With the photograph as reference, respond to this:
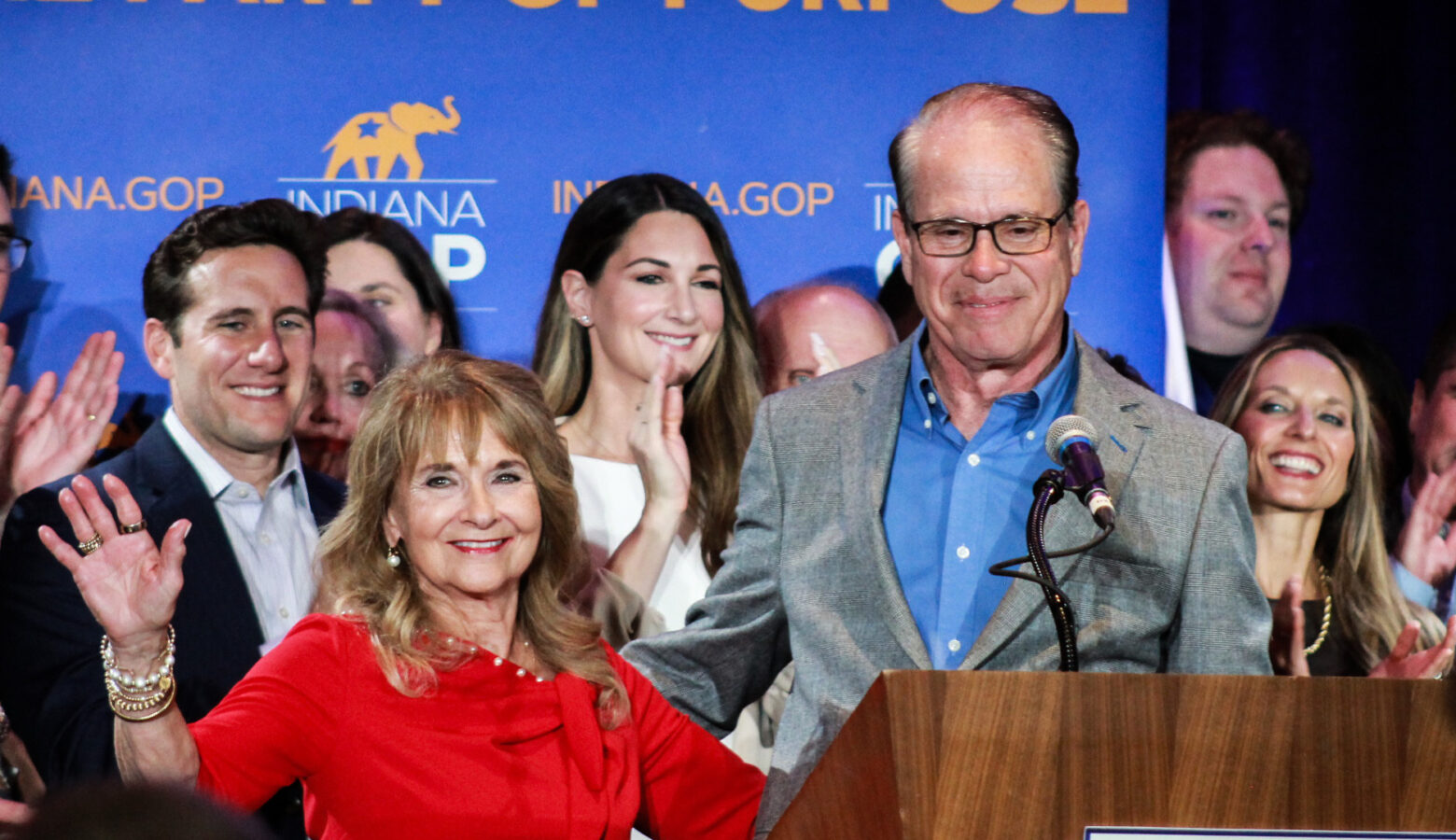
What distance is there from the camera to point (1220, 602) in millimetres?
2525

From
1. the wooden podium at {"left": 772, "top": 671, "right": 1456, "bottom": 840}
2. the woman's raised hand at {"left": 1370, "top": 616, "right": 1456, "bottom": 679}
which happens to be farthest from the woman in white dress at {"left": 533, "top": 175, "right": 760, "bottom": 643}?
the wooden podium at {"left": 772, "top": 671, "right": 1456, "bottom": 840}

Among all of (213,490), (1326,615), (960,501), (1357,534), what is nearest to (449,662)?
(960,501)

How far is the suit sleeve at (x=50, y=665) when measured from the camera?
13.1 feet

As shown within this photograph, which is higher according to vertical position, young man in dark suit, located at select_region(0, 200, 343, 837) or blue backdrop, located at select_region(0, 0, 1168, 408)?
blue backdrop, located at select_region(0, 0, 1168, 408)

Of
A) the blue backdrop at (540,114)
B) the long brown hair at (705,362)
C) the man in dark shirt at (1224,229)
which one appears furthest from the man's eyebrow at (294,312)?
the man in dark shirt at (1224,229)

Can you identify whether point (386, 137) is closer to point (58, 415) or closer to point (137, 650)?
point (58, 415)

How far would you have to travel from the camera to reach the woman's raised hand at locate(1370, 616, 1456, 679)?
14.4ft

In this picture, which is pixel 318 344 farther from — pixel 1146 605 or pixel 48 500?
pixel 1146 605

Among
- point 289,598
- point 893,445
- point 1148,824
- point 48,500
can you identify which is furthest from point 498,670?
point 48,500

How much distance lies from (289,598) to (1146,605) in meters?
2.54

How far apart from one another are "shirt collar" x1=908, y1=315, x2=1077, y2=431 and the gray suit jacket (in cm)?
4

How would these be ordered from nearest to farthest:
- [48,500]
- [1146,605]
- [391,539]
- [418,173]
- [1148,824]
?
[1148,824] < [1146,605] < [391,539] < [48,500] < [418,173]

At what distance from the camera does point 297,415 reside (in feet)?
14.2

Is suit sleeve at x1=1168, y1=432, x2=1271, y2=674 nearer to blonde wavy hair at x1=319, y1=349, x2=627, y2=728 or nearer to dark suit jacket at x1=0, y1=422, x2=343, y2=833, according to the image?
blonde wavy hair at x1=319, y1=349, x2=627, y2=728
